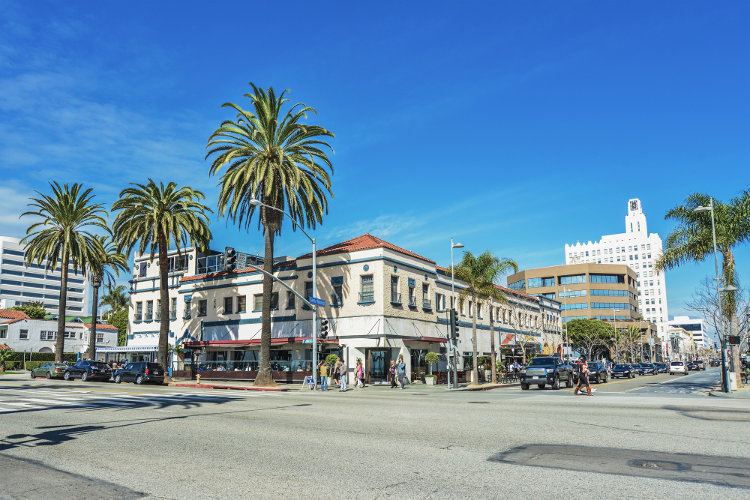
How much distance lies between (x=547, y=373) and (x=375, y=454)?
27.9 metres

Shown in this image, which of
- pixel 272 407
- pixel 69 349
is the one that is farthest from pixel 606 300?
pixel 272 407

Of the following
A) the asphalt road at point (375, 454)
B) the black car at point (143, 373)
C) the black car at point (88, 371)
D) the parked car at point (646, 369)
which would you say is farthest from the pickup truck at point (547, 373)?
the parked car at point (646, 369)

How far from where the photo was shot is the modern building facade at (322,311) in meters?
40.0

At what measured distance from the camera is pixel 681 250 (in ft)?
118

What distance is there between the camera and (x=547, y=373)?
35.1 m

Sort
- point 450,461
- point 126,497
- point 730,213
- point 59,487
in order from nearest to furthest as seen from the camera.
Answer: point 126,497 < point 59,487 < point 450,461 < point 730,213

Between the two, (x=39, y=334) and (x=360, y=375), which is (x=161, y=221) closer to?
(x=360, y=375)

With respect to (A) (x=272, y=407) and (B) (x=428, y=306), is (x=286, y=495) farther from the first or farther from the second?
(B) (x=428, y=306)

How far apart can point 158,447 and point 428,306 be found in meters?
35.1

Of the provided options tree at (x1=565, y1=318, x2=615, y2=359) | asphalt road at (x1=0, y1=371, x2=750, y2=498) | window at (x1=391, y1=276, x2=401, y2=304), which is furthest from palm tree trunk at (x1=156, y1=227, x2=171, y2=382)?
tree at (x1=565, y1=318, x2=615, y2=359)

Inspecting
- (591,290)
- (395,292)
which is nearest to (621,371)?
(395,292)

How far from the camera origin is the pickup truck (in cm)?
3509

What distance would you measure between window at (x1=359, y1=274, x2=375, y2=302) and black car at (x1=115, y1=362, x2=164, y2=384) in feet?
50.6

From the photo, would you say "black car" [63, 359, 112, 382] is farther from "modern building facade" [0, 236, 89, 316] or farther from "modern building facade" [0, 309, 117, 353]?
"modern building facade" [0, 236, 89, 316]
